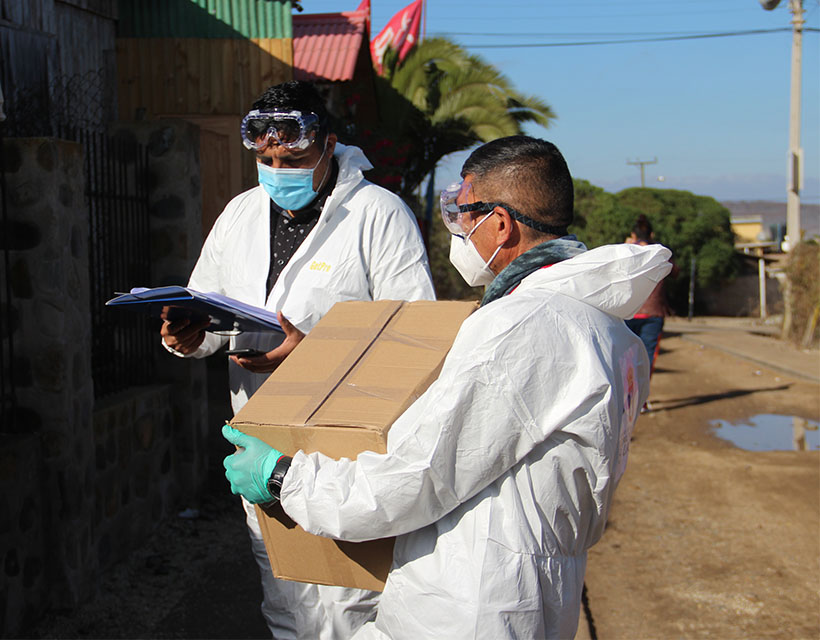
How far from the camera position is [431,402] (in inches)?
72.4

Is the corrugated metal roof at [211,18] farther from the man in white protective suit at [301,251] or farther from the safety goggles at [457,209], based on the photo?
the safety goggles at [457,209]

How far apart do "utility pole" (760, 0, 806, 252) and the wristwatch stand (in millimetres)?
19651

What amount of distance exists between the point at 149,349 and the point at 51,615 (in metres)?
1.97

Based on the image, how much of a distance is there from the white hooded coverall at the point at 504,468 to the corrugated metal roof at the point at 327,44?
9594 mm

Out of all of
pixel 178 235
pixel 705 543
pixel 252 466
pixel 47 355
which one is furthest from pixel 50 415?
pixel 705 543

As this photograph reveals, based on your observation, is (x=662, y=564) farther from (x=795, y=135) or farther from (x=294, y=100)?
(x=795, y=135)

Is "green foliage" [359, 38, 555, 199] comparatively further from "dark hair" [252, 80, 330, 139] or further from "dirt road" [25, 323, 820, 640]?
"dark hair" [252, 80, 330, 139]

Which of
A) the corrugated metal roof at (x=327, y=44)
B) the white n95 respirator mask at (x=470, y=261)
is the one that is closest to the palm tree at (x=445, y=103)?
the corrugated metal roof at (x=327, y=44)

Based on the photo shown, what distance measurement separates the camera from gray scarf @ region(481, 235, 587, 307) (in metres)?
2.01

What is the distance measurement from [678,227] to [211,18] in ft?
121

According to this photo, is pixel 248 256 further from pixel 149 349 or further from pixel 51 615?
pixel 149 349

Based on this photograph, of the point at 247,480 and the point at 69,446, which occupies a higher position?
the point at 247,480

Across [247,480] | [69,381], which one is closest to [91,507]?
[69,381]

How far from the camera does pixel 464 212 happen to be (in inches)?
86.6
